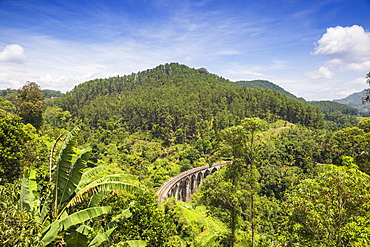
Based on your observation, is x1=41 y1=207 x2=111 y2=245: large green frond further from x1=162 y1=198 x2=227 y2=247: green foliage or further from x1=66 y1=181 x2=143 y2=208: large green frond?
x1=162 y1=198 x2=227 y2=247: green foliage

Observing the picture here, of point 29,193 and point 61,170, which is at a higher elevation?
point 61,170

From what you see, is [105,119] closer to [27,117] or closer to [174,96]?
[174,96]

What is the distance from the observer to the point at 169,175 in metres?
51.5

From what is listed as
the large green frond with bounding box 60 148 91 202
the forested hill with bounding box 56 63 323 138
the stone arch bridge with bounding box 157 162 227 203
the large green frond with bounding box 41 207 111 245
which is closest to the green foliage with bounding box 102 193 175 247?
the large green frond with bounding box 41 207 111 245

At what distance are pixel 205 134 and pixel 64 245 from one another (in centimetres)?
6905

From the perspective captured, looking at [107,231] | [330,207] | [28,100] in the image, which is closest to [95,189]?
[107,231]

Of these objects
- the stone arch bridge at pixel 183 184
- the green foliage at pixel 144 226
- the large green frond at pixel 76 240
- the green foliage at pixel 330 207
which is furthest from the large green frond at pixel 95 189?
the stone arch bridge at pixel 183 184

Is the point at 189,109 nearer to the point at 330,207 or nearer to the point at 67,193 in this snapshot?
the point at 330,207

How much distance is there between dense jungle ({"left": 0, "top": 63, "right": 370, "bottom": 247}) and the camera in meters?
6.94

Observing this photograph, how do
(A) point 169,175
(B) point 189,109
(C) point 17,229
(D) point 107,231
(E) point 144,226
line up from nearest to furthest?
(C) point 17,229, (D) point 107,231, (E) point 144,226, (A) point 169,175, (B) point 189,109

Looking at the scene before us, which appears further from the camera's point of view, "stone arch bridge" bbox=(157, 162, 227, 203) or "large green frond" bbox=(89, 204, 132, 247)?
"stone arch bridge" bbox=(157, 162, 227, 203)

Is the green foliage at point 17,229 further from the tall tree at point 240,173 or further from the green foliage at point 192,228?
the green foliage at point 192,228

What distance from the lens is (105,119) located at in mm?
87250

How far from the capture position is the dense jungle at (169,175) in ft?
22.8
